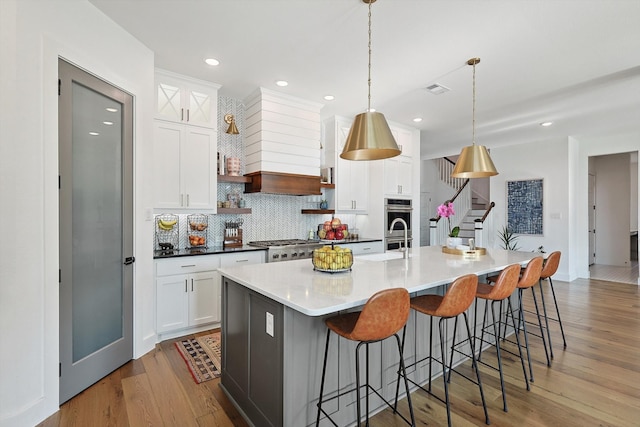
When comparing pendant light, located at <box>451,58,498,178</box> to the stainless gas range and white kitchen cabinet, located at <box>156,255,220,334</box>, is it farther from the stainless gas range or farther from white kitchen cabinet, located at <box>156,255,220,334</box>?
white kitchen cabinet, located at <box>156,255,220,334</box>

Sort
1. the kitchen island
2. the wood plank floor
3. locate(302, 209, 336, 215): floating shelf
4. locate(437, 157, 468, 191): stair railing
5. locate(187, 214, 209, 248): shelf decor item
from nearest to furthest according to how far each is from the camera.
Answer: the kitchen island
the wood plank floor
locate(187, 214, 209, 248): shelf decor item
locate(302, 209, 336, 215): floating shelf
locate(437, 157, 468, 191): stair railing

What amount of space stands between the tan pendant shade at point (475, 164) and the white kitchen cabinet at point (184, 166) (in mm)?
2747

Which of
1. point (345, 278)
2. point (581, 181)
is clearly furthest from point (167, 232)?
point (581, 181)

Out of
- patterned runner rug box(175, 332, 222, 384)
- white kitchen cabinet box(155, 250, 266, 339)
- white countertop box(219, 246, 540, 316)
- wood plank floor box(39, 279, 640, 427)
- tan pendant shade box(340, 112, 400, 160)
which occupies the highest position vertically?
tan pendant shade box(340, 112, 400, 160)

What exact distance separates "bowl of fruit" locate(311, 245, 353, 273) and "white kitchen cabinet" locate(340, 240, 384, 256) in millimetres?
2480

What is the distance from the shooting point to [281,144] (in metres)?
4.23

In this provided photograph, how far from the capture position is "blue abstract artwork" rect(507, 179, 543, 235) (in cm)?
666

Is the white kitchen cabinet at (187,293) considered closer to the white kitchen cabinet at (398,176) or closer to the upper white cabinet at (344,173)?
the upper white cabinet at (344,173)

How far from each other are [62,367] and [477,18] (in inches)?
157

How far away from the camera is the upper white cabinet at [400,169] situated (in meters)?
5.34

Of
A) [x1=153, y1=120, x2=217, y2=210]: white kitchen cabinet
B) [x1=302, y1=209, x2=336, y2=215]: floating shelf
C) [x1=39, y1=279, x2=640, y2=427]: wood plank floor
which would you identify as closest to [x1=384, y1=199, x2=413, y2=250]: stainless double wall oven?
[x1=302, y1=209, x2=336, y2=215]: floating shelf

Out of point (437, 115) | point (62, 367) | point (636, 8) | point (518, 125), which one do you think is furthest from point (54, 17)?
point (518, 125)

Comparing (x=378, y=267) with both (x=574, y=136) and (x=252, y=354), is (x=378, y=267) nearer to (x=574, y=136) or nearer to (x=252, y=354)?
(x=252, y=354)

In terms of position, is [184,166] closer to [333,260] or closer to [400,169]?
[333,260]
